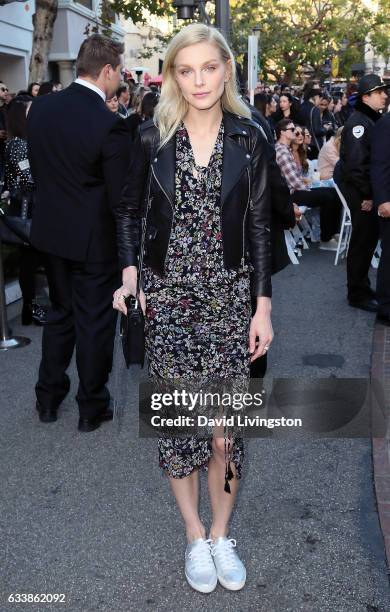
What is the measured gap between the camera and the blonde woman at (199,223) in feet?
8.78

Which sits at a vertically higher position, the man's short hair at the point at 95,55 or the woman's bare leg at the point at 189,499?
the man's short hair at the point at 95,55

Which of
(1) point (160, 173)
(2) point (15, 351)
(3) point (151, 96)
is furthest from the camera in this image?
(3) point (151, 96)

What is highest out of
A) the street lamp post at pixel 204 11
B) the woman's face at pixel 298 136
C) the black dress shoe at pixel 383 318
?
the street lamp post at pixel 204 11

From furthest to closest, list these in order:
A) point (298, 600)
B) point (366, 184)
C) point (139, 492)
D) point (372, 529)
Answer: point (366, 184)
point (139, 492)
point (372, 529)
point (298, 600)

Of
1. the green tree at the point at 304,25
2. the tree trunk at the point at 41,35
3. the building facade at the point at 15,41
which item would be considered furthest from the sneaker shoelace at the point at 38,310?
the green tree at the point at 304,25

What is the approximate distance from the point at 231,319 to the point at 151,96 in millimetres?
8249

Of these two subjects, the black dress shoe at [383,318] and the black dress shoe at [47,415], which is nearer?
the black dress shoe at [47,415]

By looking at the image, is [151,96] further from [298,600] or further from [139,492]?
[298,600]

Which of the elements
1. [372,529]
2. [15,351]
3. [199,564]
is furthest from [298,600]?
[15,351]

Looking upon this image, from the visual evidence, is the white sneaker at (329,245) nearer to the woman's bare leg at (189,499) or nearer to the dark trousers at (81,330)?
the dark trousers at (81,330)

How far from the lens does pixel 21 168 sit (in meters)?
6.29

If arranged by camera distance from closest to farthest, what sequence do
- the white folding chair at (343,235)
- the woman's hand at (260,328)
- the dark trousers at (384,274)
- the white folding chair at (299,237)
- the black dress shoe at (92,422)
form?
the woman's hand at (260,328) → the black dress shoe at (92,422) → the dark trousers at (384,274) → the white folding chair at (343,235) → the white folding chair at (299,237)

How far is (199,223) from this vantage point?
2.71 m

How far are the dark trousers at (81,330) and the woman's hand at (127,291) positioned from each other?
4.97 ft
